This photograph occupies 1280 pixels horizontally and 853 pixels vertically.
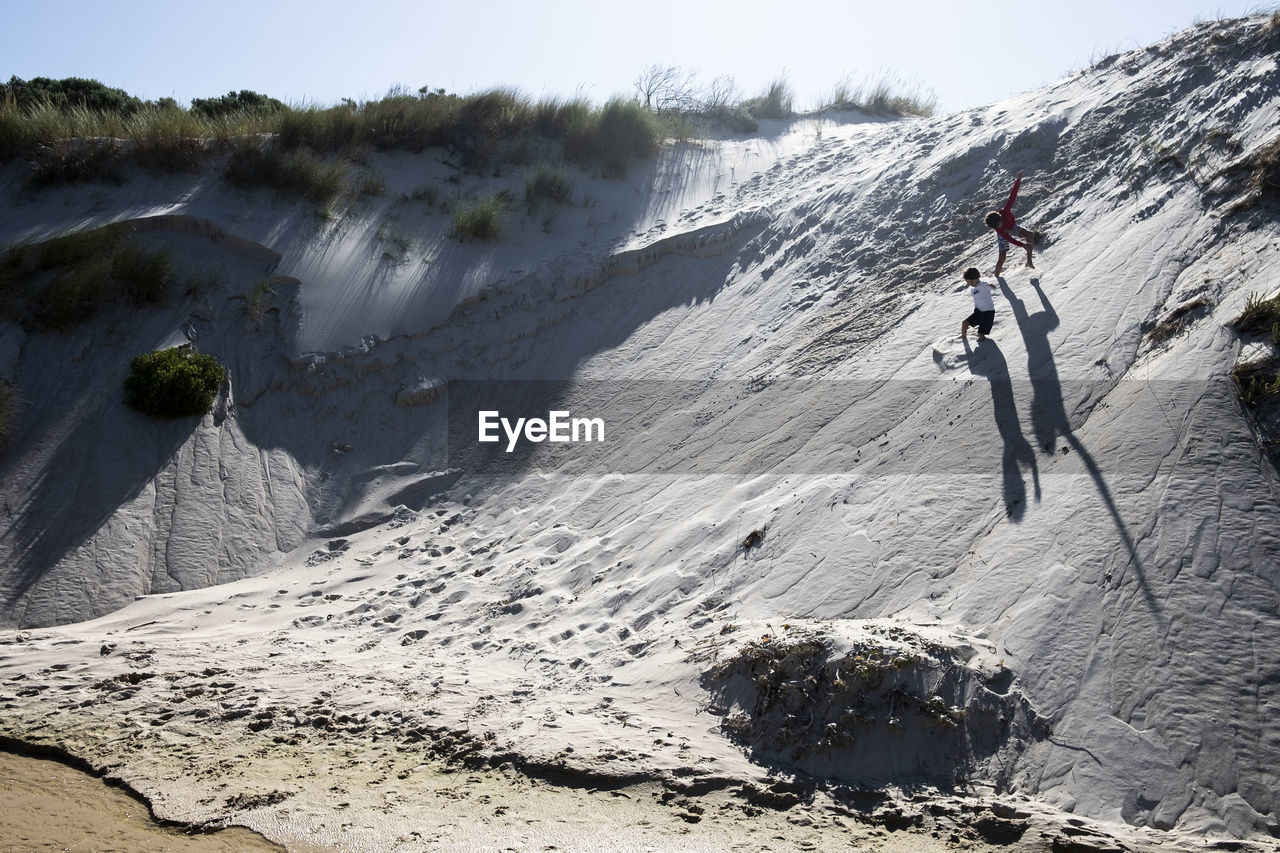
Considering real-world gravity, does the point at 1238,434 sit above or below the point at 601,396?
below

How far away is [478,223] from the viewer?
12.3m

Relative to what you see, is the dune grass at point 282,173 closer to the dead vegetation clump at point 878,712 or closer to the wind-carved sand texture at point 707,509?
the wind-carved sand texture at point 707,509

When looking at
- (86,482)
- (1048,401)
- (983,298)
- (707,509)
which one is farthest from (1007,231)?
(86,482)

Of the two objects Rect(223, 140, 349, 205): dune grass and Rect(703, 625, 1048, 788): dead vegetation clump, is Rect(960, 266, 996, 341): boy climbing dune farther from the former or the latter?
Rect(223, 140, 349, 205): dune grass

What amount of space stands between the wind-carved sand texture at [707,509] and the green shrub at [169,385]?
10.6 inches

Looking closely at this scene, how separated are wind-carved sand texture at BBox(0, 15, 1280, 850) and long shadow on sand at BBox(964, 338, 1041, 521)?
0.11ft

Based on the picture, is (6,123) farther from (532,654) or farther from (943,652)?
(943,652)

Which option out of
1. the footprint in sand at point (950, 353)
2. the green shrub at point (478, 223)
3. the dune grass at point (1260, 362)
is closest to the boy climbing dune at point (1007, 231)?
the footprint in sand at point (950, 353)

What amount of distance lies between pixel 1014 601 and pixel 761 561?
1848 millimetres

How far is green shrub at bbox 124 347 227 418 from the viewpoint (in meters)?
9.62

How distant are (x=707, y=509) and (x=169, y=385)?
5.91 meters

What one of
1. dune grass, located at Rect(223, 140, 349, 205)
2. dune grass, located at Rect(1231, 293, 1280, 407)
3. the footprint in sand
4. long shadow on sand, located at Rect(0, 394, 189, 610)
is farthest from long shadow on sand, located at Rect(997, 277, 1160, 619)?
dune grass, located at Rect(223, 140, 349, 205)

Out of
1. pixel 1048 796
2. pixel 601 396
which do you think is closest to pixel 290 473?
Answer: pixel 601 396

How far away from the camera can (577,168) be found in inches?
551
